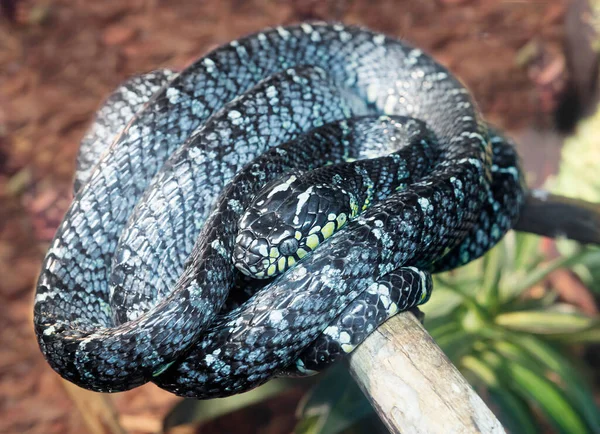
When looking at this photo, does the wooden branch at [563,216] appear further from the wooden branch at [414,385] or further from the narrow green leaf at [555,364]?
the wooden branch at [414,385]

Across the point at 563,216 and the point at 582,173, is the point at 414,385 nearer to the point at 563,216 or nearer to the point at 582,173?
the point at 563,216

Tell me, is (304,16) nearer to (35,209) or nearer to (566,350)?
(35,209)

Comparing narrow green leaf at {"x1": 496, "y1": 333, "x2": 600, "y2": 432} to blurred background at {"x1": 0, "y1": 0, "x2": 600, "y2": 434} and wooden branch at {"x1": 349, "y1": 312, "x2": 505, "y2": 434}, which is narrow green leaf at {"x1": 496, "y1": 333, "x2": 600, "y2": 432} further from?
wooden branch at {"x1": 349, "y1": 312, "x2": 505, "y2": 434}

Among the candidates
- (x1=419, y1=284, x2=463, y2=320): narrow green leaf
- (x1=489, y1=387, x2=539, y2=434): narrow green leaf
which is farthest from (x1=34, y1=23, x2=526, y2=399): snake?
(x1=489, y1=387, x2=539, y2=434): narrow green leaf

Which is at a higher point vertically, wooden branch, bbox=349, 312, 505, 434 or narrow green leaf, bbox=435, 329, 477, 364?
wooden branch, bbox=349, 312, 505, 434

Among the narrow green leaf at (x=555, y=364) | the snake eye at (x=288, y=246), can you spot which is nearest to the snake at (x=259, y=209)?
the snake eye at (x=288, y=246)

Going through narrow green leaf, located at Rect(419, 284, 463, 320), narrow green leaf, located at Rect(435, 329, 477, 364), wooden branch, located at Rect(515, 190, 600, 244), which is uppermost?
wooden branch, located at Rect(515, 190, 600, 244)

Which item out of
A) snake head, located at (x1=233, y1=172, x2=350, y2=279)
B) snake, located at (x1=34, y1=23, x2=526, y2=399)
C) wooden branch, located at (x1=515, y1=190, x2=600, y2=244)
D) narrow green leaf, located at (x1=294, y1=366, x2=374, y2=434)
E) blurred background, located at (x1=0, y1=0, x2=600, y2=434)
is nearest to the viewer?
snake, located at (x1=34, y1=23, x2=526, y2=399)
